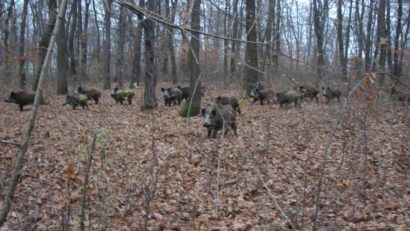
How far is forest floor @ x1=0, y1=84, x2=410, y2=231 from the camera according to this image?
648cm

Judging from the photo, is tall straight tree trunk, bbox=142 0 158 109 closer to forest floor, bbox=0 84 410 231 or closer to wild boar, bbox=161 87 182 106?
wild boar, bbox=161 87 182 106

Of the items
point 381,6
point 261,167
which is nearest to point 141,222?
point 261,167

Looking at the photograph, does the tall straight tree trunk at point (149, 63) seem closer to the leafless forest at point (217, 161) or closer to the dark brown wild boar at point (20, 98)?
the leafless forest at point (217, 161)

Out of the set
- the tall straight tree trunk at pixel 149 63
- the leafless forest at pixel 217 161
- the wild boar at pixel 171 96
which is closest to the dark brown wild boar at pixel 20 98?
the leafless forest at pixel 217 161

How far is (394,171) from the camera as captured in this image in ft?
30.7

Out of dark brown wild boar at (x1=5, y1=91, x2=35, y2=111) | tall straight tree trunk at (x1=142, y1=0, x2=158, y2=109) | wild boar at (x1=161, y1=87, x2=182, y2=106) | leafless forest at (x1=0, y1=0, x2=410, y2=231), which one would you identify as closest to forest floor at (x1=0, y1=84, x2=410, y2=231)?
leafless forest at (x1=0, y1=0, x2=410, y2=231)

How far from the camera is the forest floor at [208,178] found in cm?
648

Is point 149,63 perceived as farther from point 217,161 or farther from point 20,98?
point 217,161

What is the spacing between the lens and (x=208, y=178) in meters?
8.66

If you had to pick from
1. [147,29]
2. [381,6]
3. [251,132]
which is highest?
[381,6]

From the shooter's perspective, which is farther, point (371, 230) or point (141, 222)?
point (141, 222)

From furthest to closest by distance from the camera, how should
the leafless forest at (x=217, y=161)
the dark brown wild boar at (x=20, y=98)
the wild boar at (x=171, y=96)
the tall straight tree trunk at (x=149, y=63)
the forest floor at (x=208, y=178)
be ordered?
the wild boar at (x=171, y=96)
the dark brown wild boar at (x=20, y=98)
the tall straight tree trunk at (x=149, y=63)
the forest floor at (x=208, y=178)
the leafless forest at (x=217, y=161)

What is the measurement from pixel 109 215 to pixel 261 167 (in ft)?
12.5

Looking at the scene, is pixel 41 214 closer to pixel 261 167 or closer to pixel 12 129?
pixel 261 167
